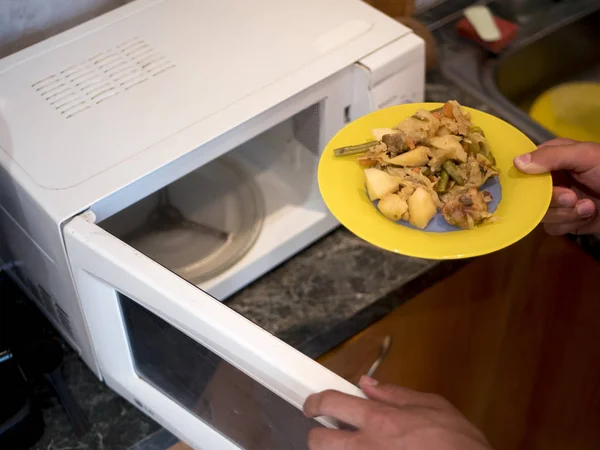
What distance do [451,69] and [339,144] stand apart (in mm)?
480

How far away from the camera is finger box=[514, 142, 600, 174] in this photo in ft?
2.29

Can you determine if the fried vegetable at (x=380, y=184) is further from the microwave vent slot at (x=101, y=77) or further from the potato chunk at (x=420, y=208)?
the microwave vent slot at (x=101, y=77)

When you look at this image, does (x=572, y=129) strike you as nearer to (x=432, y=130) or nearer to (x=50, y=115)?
(x=432, y=130)

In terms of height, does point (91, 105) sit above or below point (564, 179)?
above

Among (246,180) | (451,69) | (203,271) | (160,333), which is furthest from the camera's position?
(451,69)

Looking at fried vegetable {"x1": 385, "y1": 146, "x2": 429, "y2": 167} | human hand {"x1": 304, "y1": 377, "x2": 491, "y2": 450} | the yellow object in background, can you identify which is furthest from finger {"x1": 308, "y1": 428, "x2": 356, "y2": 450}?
the yellow object in background

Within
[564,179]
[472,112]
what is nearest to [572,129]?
[564,179]

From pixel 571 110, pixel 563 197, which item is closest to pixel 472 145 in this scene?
pixel 563 197

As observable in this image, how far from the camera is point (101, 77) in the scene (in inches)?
30.1

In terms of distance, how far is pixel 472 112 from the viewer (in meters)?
0.78

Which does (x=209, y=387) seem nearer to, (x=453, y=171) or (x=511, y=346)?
(x=453, y=171)

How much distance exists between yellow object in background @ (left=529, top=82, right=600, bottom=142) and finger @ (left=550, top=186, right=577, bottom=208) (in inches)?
19.7

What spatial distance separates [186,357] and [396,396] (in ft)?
0.78

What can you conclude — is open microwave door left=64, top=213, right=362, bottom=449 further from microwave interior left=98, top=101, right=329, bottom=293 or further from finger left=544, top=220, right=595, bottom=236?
finger left=544, top=220, right=595, bottom=236
